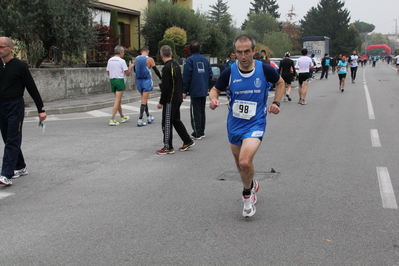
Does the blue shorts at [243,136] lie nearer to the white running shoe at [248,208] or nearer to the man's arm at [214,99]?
the man's arm at [214,99]

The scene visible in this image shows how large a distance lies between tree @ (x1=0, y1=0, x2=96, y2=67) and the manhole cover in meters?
11.9

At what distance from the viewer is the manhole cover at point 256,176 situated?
6.17m

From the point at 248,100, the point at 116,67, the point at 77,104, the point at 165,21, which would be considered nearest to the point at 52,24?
the point at 77,104

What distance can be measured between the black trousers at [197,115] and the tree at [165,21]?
2104cm

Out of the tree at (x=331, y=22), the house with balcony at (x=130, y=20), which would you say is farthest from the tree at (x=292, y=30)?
the house with balcony at (x=130, y=20)

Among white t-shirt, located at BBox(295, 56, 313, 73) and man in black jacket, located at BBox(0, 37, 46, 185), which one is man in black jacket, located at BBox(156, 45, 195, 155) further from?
white t-shirt, located at BBox(295, 56, 313, 73)

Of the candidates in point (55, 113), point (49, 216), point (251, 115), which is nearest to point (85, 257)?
point (49, 216)

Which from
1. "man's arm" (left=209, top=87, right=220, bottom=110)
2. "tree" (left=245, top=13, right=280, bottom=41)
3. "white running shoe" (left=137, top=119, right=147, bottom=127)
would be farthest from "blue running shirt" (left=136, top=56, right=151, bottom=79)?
"tree" (left=245, top=13, right=280, bottom=41)

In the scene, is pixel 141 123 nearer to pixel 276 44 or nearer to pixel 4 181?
pixel 4 181

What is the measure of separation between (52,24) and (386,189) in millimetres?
14548

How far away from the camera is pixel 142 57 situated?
11.4 meters

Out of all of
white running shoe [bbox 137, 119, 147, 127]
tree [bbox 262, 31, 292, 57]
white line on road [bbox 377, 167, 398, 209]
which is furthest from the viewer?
tree [bbox 262, 31, 292, 57]

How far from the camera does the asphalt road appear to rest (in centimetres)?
379

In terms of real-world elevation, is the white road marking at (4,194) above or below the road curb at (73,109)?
below
